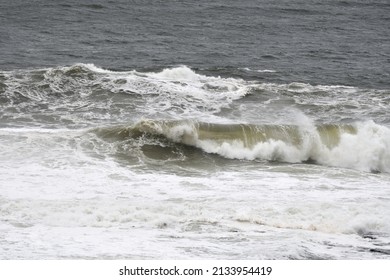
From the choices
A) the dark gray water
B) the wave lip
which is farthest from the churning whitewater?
the dark gray water

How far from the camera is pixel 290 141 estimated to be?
2084cm

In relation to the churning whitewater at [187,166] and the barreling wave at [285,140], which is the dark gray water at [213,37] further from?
the barreling wave at [285,140]

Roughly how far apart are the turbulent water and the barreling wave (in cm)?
4

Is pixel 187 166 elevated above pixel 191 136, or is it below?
below

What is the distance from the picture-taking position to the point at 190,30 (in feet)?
116

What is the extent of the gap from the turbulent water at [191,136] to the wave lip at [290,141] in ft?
0.15

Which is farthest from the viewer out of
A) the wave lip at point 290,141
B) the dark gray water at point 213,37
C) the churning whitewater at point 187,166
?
the dark gray water at point 213,37

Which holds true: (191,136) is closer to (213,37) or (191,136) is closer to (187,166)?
(187,166)

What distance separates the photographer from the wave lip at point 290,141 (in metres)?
20.2

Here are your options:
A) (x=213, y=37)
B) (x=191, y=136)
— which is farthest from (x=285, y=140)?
(x=213, y=37)

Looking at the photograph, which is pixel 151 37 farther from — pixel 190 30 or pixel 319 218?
pixel 319 218

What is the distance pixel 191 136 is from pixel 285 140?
244 centimetres

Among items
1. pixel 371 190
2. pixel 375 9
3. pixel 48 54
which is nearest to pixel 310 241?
pixel 371 190

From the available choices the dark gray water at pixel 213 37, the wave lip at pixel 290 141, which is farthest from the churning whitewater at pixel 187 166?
the dark gray water at pixel 213 37
